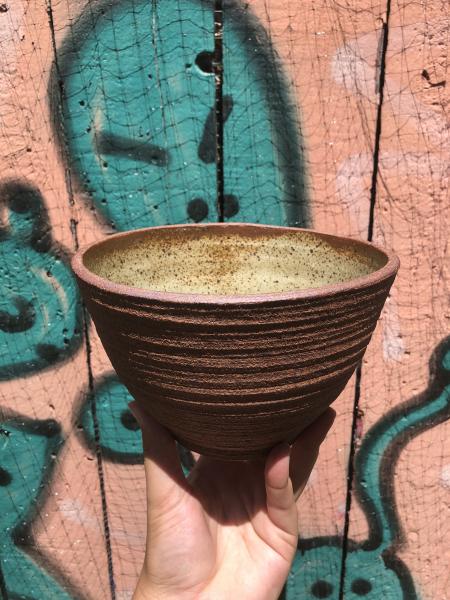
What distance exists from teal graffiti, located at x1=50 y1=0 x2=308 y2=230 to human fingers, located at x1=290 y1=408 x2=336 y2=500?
41 centimetres

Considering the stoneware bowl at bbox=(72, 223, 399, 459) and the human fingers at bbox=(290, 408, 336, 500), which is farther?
the human fingers at bbox=(290, 408, 336, 500)

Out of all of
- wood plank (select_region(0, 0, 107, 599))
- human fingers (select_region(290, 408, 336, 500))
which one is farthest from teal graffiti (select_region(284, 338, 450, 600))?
wood plank (select_region(0, 0, 107, 599))

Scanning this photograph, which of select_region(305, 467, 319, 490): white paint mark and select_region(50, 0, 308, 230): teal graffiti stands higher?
select_region(50, 0, 308, 230): teal graffiti

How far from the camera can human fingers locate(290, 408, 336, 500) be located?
0.81 metres

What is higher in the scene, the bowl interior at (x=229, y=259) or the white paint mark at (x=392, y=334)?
the bowl interior at (x=229, y=259)

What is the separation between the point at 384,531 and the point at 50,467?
2.35ft

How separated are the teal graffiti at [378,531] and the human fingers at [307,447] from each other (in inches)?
13.9

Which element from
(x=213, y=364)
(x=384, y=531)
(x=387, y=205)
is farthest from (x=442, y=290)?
(x=213, y=364)

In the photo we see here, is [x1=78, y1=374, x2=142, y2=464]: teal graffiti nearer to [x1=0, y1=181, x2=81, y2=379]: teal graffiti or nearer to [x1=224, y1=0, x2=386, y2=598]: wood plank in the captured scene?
[x1=0, y1=181, x2=81, y2=379]: teal graffiti

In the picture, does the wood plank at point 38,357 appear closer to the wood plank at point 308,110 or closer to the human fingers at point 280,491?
the wood plank at point 308,110

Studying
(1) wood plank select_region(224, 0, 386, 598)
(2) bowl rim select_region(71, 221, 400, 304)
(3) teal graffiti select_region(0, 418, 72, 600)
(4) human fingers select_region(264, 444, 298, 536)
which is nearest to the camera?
(2) bowl rim select_region(71, 221, 400, 304)

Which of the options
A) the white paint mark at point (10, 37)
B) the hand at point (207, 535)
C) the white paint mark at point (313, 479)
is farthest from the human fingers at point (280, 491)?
the white paint mark at point (10, 37)

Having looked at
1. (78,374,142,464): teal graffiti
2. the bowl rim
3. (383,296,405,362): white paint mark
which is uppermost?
the bowl rim

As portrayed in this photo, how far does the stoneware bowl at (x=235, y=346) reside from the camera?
1.90ft
